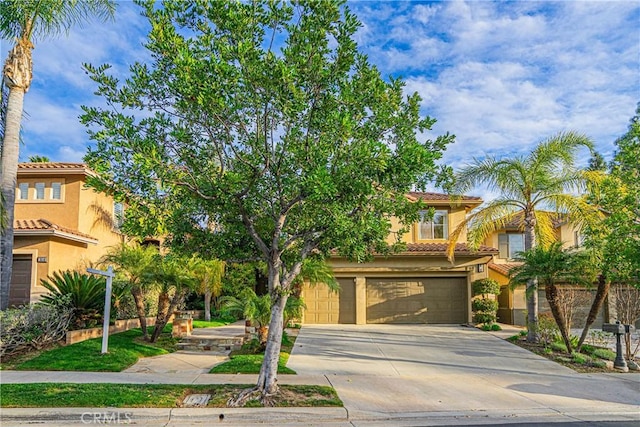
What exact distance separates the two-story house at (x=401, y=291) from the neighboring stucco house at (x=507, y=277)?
1.96 meters

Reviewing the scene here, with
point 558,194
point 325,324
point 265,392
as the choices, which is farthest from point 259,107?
point 325,324

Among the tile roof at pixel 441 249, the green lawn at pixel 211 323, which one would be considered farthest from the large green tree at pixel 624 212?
the green lawn at pixel 211 323

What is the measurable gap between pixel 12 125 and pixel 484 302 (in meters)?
17.9

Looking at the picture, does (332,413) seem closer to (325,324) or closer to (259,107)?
(259,107)

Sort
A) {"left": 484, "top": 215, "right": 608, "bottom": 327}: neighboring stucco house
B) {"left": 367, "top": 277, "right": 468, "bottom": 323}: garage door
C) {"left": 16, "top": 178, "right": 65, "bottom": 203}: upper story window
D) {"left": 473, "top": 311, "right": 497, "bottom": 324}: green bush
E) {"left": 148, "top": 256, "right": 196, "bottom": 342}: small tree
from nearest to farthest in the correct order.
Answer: {"left": 148, "top": 256, "right": 196, "bottom": 342}: small tree → {"left": 16, "top": 178, "right": 65, "bottom": 203}: upper story window → {"left": 473, "top": 311, "right": 497, "bottom": 324}: green bush → {"left": 484, "top": 215, "right": 608, "bottom": 327}: neighboring stucco house → {"left": 367, "top": 277, "right": 468, "bottom": 323}: garage door

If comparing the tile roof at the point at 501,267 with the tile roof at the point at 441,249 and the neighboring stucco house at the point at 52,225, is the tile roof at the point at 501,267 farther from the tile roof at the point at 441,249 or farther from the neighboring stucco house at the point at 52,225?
the neighboring stucco house at the point at 52,225

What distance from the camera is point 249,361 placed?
455 inches

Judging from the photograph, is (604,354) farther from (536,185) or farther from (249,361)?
(249,361)

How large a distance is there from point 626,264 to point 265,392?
9917mm

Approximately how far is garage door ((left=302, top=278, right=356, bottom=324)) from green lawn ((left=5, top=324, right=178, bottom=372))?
27.2ft

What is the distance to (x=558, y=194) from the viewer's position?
51.9 feet

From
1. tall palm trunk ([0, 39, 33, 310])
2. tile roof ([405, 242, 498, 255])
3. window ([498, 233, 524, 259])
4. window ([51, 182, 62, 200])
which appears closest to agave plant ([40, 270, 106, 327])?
tall palm trunk ([0, 39, 33, 310])

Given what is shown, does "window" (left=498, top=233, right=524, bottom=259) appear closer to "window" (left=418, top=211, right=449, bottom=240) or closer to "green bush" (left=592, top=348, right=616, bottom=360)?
"window" (left=418, top=211, right=449, bottom=240)

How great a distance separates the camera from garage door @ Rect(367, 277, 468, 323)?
2177cm
